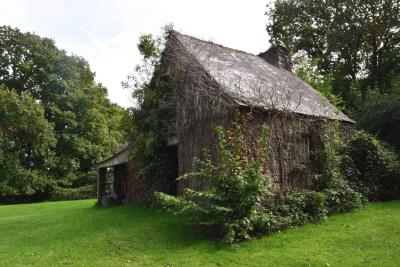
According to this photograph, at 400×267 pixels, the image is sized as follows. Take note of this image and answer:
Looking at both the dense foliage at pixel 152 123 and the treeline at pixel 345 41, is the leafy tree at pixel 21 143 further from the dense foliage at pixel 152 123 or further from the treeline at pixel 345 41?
the treeline at pixel 345 41

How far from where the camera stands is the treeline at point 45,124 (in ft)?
103

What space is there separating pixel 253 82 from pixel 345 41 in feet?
61.8

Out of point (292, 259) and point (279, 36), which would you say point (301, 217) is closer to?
point (292, 259)

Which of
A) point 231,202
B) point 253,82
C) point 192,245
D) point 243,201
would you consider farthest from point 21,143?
point 243,201

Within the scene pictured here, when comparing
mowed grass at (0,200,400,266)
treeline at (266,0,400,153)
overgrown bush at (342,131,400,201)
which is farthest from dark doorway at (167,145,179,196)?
treeline at (266,0,400,153)

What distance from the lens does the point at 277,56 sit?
70.0 ft

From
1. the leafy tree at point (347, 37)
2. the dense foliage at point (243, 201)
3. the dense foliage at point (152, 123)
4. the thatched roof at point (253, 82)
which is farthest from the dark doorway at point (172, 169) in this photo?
the leafy tree at point (347, 37)

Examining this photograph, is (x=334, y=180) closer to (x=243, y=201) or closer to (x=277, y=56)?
(x=243, y=201)

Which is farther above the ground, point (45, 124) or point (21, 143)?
point (45, 124)

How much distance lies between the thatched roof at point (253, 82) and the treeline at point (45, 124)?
1700cm

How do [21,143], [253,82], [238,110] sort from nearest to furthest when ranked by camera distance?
[238,110]
[253,82]
[21,143]

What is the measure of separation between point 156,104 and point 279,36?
22350 mm

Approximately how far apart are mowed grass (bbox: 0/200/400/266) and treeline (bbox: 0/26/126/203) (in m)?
19.6

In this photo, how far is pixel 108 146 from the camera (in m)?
37.2
